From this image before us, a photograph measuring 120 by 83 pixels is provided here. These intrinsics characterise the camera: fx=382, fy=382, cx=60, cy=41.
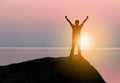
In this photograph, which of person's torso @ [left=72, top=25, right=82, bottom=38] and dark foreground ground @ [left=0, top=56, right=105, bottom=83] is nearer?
dark foreground ground @ [left=0, top=56, right=105, bottom=83]

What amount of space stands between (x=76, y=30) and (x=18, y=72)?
504 centimetres

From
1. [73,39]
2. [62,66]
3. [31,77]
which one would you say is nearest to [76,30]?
[73,39]

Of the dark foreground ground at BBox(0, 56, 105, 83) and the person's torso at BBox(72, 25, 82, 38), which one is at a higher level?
the person's torso at BBox(72, 25, 82, 38)

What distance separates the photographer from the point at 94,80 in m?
27.9

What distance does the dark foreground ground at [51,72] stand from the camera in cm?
2534

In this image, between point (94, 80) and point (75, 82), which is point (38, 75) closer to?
point (75, 82)

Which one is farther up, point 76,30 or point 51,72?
point 76,30

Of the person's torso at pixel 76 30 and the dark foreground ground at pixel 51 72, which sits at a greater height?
the person's torso at pixel 76 30

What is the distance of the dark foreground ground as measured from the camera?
25.3 metres

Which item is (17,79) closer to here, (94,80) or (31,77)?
(31,77)

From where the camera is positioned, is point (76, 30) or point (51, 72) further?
point (76, 30)

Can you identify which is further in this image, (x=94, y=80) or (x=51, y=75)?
(x=94, y=80)

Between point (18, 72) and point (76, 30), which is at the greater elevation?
point (76, 30)

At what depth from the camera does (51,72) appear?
2592 centimetres
